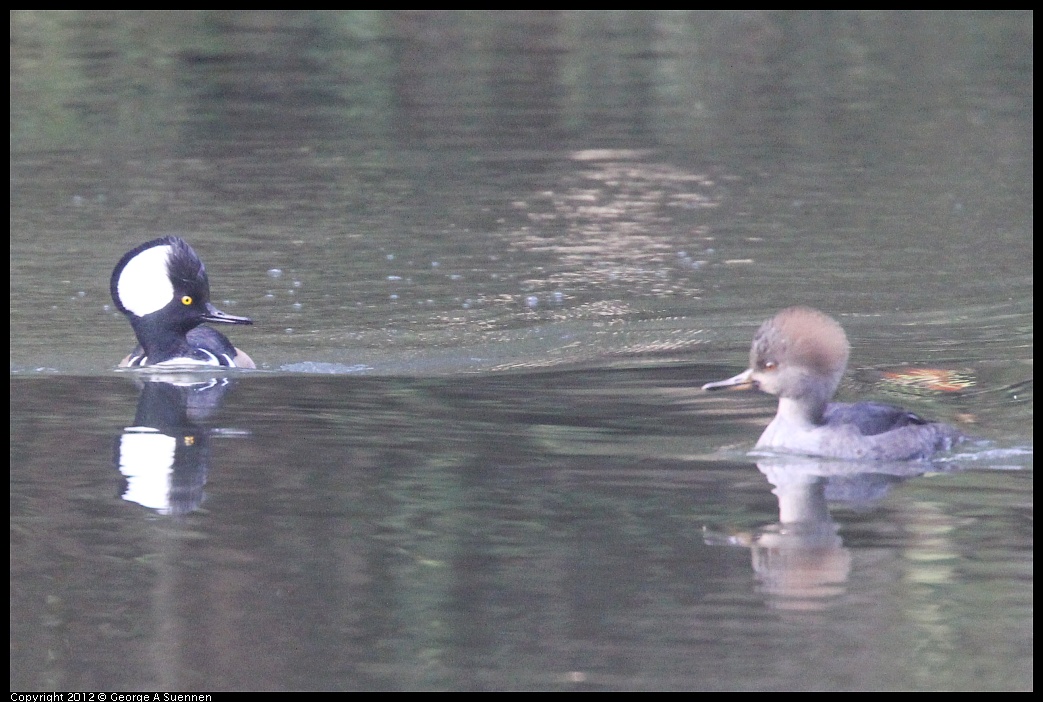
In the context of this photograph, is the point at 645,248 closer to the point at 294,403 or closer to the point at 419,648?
the point at 294,403

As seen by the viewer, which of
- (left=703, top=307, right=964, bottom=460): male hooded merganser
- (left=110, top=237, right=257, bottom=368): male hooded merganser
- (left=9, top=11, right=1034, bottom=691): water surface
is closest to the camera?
(left=9, top=11, right=1034, bottom=691): water surface

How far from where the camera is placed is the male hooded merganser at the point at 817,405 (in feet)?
27.5

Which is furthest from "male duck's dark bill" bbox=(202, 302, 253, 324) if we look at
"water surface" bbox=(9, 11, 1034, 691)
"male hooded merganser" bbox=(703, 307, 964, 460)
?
"male hooded merganser" bbox=(703, 307, 964, 460)

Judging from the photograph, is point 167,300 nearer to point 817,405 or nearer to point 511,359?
point 511,359

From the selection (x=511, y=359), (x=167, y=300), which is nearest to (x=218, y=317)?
(x=167, y=300)

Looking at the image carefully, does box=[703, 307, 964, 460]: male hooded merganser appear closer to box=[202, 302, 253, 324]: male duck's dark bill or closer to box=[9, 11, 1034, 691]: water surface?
box=[9, 11, 1034, 691]: water surface

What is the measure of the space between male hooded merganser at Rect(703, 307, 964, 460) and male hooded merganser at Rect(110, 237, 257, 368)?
3.79m

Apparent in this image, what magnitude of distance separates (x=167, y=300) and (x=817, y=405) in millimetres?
4415

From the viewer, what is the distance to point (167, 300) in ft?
36.2

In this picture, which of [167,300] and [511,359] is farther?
[511,359]

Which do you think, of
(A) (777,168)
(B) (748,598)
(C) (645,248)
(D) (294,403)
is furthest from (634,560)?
(A) (777,168)

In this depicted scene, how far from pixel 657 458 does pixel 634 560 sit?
1555mm

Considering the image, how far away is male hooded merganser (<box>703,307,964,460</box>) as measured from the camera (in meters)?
8.38

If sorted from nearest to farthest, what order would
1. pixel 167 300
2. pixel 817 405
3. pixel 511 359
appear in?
pixel 817 405 < pixel 167 300 < pixel 511 359
